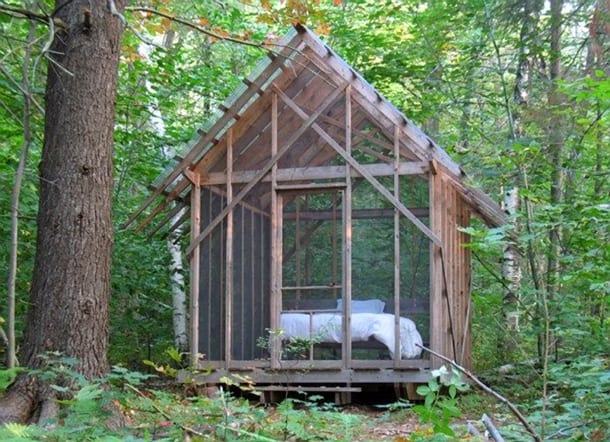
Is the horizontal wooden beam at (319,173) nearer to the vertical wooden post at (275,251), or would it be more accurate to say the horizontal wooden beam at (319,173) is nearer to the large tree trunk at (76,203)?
the vertical wooden post at (275,251)

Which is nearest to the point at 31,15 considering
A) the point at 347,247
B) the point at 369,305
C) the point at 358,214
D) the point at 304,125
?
the point at 304,125

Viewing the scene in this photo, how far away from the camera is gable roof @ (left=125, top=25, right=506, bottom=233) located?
8328mm

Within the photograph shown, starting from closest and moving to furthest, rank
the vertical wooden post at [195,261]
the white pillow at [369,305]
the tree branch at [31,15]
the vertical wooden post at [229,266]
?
1. the tree branch at [31,15]
2. the vertical wooden post at [229,266]
3. the vertical wooden post at [195,261]
4. the white pillow at [369,305]

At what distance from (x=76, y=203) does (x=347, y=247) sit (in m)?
4.15

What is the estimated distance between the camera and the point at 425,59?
40.2 feet

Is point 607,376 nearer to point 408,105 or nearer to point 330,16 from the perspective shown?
point 408,105

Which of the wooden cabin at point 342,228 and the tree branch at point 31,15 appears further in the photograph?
the wooden cabin at point 342,228

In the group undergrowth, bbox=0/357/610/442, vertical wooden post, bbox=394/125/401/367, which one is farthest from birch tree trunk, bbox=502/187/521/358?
undergrowth, bbox=0/357/610/442

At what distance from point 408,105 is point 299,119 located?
180 inches

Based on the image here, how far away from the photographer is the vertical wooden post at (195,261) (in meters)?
8.72

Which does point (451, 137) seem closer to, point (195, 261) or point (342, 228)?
point (342, 228)

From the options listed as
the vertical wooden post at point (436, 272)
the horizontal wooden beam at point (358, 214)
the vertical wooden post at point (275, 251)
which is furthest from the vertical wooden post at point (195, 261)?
the vertical wooden post at point (436, 272)

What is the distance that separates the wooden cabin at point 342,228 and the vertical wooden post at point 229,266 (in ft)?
0.06

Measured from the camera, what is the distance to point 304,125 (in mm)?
8648
